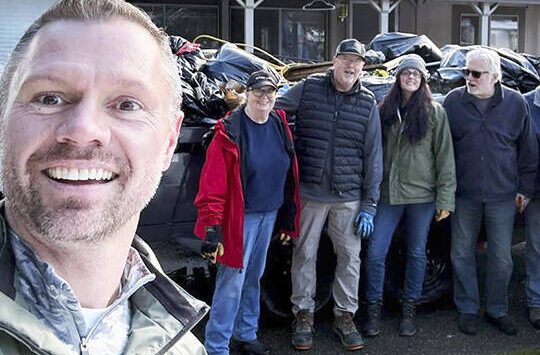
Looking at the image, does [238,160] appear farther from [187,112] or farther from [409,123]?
[409,123]

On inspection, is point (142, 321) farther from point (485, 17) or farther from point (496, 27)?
point (496, 27)

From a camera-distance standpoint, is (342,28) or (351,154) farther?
(342,28)

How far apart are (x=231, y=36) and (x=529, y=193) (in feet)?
42.5

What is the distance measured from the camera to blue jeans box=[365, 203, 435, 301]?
16.4 feet

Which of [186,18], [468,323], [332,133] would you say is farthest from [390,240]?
[186,18]

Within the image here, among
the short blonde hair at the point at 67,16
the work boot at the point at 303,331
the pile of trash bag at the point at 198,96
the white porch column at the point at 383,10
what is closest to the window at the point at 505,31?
the white porch column at the point at 383,10

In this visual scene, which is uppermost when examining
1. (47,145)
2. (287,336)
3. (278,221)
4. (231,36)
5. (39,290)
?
(231,36)

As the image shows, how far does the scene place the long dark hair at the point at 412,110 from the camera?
16.0 feet

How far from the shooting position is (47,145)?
1216 millimetres

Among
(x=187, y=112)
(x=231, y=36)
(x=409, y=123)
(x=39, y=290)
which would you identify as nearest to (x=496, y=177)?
(x=409, y=123)

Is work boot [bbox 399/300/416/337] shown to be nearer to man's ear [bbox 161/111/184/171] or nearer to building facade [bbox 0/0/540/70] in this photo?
man's ear [bbox 161/111/184/171]

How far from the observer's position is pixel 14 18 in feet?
21.9

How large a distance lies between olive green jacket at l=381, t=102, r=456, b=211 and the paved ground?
0.95 metres

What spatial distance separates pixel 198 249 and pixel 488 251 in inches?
86.0
